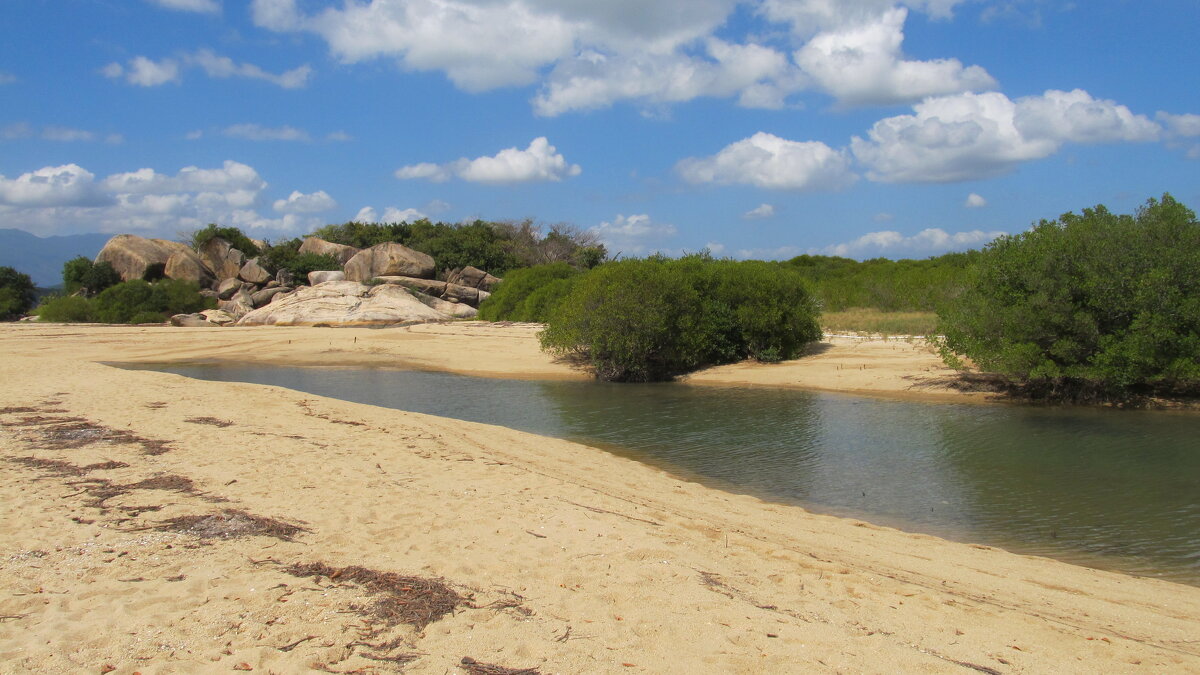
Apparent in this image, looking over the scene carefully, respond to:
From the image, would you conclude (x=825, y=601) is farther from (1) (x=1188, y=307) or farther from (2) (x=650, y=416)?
(1) (x=1188, y=307)

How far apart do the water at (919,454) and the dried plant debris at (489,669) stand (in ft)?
20.9

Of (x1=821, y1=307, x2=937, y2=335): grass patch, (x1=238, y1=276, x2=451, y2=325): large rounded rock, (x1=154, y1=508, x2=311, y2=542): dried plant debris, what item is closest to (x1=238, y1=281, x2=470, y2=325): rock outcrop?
(x1=238, y1=276, x2=451, y2=325): large rounded rock

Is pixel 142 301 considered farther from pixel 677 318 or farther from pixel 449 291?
pixel 677 318

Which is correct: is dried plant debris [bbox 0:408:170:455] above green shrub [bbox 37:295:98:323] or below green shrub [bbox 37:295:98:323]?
below

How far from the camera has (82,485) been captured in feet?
26.5

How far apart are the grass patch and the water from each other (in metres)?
10.1

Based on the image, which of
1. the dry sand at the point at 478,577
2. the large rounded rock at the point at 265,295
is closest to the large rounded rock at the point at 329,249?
the large rounded rock at the point at 265,295

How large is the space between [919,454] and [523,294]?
1076 inches

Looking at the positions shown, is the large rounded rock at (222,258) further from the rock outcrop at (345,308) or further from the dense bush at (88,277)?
the rock outcrop at (345,308)

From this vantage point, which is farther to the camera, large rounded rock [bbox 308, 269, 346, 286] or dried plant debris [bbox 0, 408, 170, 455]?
large rounded rock [bbox 308, 269, 346, 286]

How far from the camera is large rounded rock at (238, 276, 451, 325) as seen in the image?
3859 centimetres

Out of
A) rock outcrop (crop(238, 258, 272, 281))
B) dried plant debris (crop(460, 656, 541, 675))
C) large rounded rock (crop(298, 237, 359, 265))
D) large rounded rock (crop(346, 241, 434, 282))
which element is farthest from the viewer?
large rounded rock (crop(298, 237, 359, 265))

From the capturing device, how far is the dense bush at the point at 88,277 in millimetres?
44219

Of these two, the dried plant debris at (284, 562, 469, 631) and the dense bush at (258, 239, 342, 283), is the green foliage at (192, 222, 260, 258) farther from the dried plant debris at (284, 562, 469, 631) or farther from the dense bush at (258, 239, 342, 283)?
the dried plant debris at (284, 562, 469, 631)
